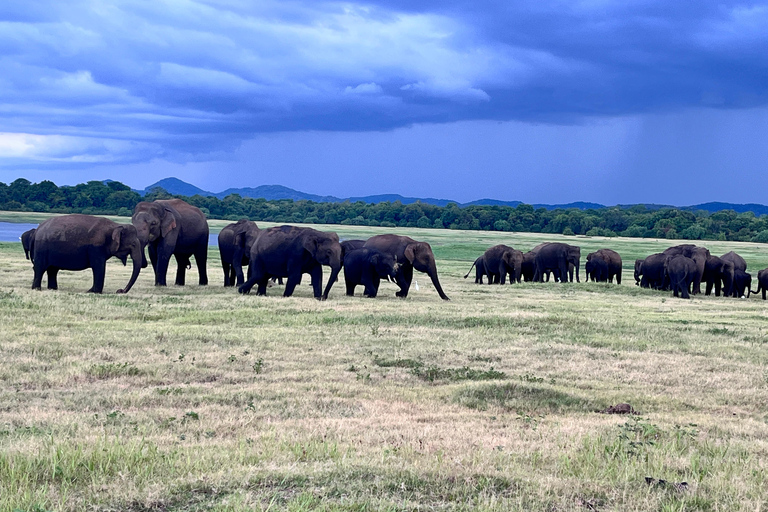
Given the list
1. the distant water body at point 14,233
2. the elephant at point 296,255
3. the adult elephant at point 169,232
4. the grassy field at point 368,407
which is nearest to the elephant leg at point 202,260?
the adult elephant at point 169,232

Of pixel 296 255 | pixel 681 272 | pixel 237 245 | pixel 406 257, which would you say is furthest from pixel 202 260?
pixel 681 272

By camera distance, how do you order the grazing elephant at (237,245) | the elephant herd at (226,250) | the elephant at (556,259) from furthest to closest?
the elephant at (556,259) → the grazing elephant at (237,245) → the elephant herd at (226,250)

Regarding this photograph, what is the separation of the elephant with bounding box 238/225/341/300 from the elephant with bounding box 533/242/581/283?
69.9 feet

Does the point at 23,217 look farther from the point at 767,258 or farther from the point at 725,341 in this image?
the point at 725,341

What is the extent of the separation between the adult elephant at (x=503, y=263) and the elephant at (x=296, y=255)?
56.4 ft

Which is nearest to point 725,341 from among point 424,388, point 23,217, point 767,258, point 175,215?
point 424,388

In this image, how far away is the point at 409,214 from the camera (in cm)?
14688

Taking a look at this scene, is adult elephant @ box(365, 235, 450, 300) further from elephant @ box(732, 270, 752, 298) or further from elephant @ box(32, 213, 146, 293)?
elephant @ box(732, 270, 752, 298)

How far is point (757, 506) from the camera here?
20.7ft

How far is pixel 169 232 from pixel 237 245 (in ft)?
8.35

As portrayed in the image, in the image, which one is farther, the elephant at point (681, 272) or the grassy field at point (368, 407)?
the elephant at point (681, 272)

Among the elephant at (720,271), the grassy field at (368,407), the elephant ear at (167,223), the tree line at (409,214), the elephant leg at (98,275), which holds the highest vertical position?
the tree line at (409,214)

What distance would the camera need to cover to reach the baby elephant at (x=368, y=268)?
2677 centimetres

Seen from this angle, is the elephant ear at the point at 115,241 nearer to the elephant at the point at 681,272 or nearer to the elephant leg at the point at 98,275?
the elephant leg at the point at 98,275
